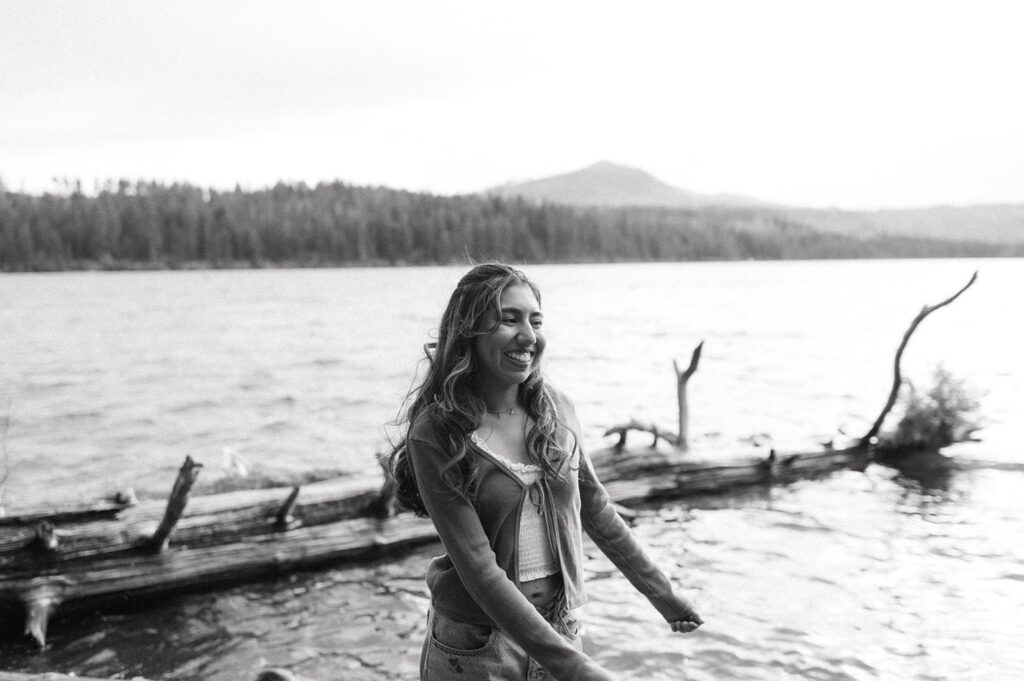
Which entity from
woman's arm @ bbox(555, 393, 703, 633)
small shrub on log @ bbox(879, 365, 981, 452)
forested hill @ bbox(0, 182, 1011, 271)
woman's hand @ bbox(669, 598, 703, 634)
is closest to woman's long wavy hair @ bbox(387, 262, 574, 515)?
woman's arm @ bbox(555, 393, 703, 633)

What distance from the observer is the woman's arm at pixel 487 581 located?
98.5 inches

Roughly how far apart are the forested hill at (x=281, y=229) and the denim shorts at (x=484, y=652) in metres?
117

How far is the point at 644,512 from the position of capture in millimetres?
12375

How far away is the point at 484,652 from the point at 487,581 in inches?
12.3

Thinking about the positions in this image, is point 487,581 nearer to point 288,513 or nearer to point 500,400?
point 500,400

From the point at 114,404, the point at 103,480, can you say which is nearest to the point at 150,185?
the point at 114,404

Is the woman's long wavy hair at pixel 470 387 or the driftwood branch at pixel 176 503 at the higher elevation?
the woman's long wavy hair at pixel 470 387

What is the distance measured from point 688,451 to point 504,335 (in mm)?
11180

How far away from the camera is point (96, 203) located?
137 metres

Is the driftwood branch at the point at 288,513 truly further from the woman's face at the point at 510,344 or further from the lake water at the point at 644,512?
the woman's face at the point at 510,344

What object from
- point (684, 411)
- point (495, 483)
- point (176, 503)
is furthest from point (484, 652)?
point (684, 411)

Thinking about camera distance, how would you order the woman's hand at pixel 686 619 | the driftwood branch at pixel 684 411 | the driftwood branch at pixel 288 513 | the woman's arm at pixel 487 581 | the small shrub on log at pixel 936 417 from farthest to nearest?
the small shrub on log at pixel 936 417
the driftwood branch at pixel 684 411
the driftwood branch at pixel 288 513
the woman's hand at pixel 686 619
the woman's arm at pixel 487 581

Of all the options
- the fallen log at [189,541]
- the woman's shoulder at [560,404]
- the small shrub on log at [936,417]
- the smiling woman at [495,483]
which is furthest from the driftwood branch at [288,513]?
the small shrub on log at [936,417]

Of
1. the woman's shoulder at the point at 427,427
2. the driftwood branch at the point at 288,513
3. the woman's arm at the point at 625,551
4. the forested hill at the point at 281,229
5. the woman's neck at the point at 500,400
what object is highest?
the forested hill at the point at 281,229
